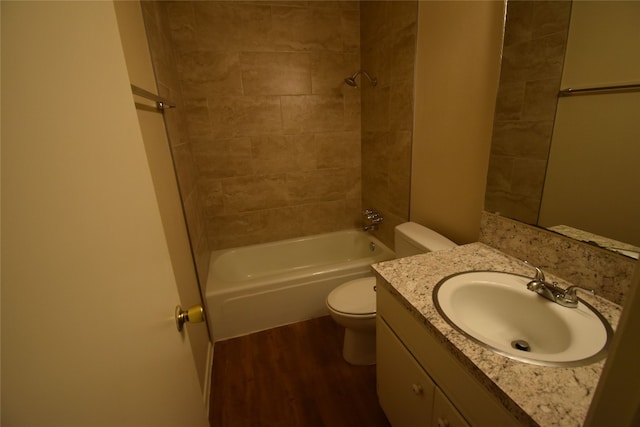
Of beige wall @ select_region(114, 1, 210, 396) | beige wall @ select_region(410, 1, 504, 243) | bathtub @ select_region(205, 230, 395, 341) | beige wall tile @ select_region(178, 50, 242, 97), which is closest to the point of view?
beige wall @ select_region(114, 1, 210, 396)

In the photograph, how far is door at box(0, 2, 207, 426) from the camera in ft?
1.02

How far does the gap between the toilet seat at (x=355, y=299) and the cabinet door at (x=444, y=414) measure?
68cm

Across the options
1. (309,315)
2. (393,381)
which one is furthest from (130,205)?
(309,315)

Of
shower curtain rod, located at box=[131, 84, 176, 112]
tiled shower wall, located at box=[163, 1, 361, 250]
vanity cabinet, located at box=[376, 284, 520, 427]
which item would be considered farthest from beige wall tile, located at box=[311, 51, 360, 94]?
vanity cabinet, located at box=[376, 284, 520, 427]

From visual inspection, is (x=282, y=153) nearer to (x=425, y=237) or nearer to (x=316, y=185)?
(x=316, y=185)

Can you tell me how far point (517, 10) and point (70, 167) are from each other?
1.45 meters

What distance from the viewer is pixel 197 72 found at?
212 cm

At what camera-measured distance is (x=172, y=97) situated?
1779 millimetres

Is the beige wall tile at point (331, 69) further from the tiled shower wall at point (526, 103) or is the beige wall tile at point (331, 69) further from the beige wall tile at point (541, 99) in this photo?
the beige wall tile at point (541, 99)

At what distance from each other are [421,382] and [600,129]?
950 millimetres

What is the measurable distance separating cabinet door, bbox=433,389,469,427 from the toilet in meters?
0.68

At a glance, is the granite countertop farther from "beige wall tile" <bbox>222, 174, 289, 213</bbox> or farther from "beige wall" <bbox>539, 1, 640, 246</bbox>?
"beige wall tile" <bbox>222, 174, 289, 213</bbox>

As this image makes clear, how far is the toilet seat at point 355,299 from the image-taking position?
5.16 feet

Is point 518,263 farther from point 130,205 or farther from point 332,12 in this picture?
point 332,12
